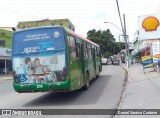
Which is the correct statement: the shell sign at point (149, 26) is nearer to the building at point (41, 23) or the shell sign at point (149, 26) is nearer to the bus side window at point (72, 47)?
the bus side window at point (72, 47)

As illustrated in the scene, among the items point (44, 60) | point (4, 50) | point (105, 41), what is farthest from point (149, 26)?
point (105, 41)

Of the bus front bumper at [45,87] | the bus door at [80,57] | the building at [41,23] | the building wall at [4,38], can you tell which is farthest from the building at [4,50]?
the bus front bumper at [45,87]

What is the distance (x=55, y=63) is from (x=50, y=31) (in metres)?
1.31

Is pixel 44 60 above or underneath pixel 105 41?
underneath

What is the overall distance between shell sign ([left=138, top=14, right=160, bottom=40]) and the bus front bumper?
892 inches

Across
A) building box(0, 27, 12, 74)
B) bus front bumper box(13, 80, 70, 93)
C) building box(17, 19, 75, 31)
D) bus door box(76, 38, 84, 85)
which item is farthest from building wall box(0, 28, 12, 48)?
bus front bumper box(13, 80, 70, 93)

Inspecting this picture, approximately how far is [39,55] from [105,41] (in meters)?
64.9

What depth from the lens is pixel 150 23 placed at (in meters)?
32.1

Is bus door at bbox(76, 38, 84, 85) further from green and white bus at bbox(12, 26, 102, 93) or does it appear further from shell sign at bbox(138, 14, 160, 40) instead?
shell sign at bbox(138, 14, 160, 40)

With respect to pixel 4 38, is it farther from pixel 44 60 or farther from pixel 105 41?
pixel 105 41

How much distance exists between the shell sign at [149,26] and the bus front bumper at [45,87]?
22664 millimetres

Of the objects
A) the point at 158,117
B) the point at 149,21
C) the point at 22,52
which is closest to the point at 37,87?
the point at 22,52

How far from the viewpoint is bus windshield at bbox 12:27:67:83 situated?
11.4 meters

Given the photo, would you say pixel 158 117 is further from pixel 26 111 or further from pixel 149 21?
pixel 149 21
